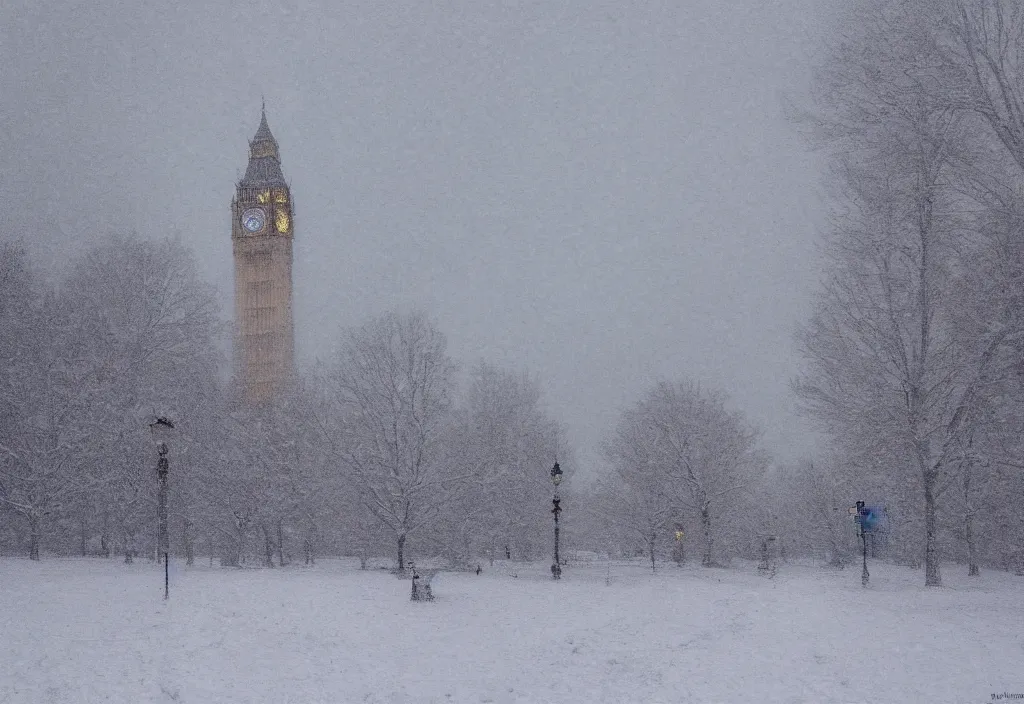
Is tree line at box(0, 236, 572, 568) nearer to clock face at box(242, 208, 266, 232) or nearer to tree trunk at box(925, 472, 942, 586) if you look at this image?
tree trunk at box(925, 472, 942, 586)

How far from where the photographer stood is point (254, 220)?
3949 inches

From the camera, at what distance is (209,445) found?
35938 millimetres

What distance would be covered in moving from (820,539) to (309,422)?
174 feet

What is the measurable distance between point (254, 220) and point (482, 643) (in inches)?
3665

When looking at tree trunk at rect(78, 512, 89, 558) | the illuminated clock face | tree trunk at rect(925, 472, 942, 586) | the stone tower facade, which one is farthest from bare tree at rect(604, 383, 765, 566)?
the illuminated clock face

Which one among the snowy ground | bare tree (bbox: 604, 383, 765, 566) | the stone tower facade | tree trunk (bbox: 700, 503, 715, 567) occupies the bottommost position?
tree trunk (bbox: 700, 503, 715, 567)

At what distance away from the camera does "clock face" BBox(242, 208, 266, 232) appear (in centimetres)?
10000

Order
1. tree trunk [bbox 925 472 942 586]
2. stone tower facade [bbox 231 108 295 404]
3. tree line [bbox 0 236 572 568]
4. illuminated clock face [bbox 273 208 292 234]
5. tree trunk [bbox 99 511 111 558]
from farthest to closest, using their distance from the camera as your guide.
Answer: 1. illuminated clock face [bbox 273 208 292 234]
2. stone tower facade [bbox 231 108 295 404]
3. tree trunk [bbox 99 511 111 558]
4. tree line [bbox 0 236 572 568]
5. tree trunk [bbox 925 472 942 586]

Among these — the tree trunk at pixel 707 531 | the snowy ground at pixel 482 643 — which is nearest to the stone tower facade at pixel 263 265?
the tree trunk at pixel 707 531

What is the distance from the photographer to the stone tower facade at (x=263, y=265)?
95938mm

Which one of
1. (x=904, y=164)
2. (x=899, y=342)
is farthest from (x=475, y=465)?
(x=904, y=164)

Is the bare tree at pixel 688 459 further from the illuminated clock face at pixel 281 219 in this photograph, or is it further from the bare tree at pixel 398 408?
the illuminated clock face at pixel 281 219

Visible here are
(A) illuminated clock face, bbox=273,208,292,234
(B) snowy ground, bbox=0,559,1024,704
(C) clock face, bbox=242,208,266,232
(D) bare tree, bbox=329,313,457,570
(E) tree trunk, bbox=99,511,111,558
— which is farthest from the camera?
(A) illuminated clock face, bbox=273,208,292,234

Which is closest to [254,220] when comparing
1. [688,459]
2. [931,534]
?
[688,459]
